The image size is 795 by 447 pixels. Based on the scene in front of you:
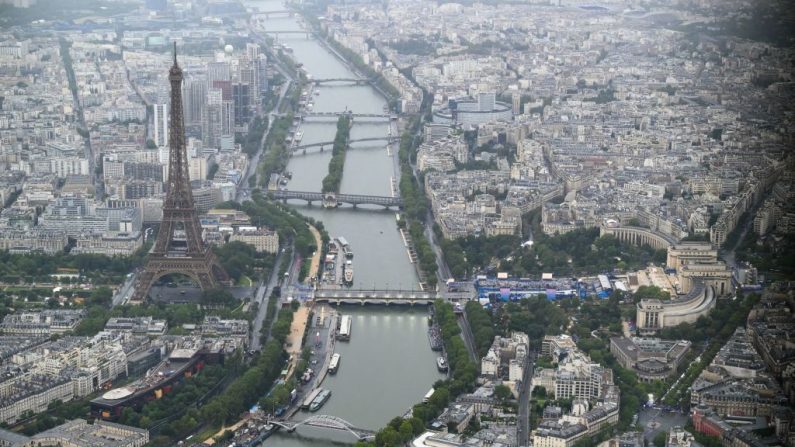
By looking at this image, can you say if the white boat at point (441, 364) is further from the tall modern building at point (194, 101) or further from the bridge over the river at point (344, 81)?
the bridge over the river at point (344, 81)

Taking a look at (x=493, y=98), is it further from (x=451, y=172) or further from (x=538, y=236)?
(x=538, y=236)

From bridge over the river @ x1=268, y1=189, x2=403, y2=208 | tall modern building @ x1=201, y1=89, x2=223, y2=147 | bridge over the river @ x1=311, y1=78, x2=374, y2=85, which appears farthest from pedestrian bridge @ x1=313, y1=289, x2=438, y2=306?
bridge over the river @ x1=311, y1=78, x2=374, y2=85

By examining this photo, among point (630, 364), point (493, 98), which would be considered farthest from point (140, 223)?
point (493, 98)

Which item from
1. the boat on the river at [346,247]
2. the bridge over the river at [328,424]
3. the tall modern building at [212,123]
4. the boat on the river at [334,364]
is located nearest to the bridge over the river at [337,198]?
the boat on the river at [346,247]

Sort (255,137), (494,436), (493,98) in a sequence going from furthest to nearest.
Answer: (493,98) → (255,137) → (494,436)

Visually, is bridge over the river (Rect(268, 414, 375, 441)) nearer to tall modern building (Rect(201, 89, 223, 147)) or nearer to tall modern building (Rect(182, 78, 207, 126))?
tall modern building (Rect(201, 89, 223, 147))

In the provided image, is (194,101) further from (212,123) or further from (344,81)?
(344,81)

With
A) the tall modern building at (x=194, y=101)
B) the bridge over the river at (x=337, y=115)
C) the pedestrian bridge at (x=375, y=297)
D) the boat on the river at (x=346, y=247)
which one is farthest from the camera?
the bridge over the river at (x=337, y=115)
